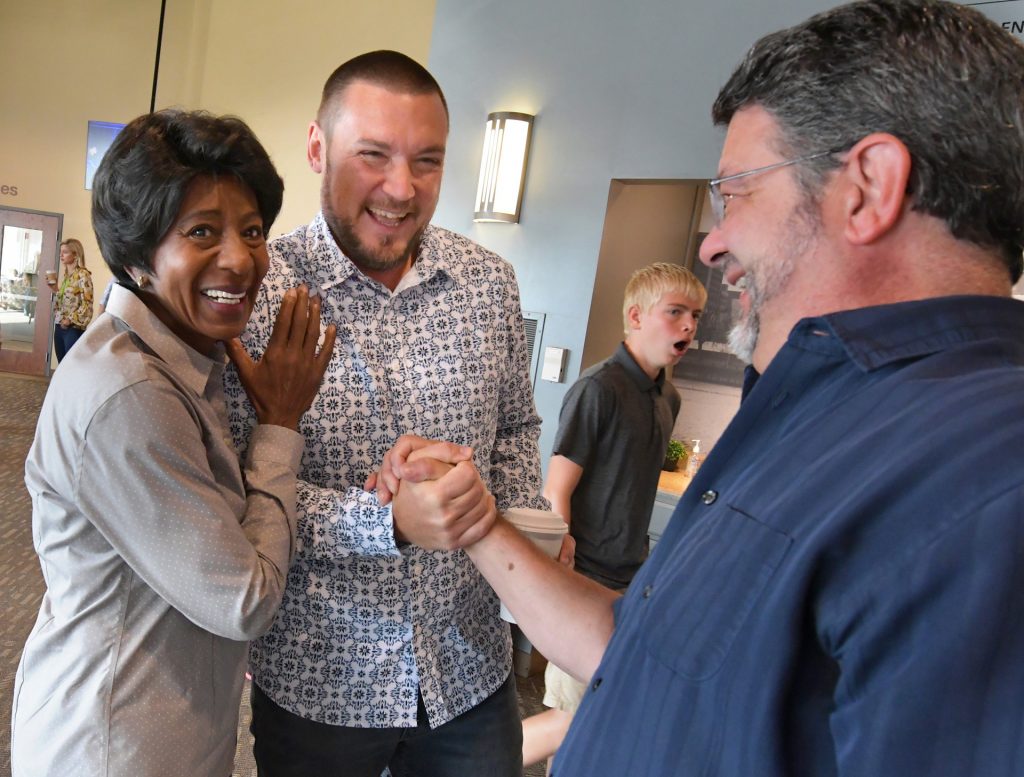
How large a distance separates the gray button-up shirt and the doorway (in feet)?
39.3

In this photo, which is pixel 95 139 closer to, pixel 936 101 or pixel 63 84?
pixel 63 84

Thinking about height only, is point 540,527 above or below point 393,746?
above

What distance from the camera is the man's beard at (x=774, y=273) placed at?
0.92 meters

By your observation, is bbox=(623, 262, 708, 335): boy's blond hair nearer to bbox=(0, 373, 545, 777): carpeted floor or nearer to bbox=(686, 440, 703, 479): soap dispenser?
bbox=(686, 440, 703, 479): soap dispenser

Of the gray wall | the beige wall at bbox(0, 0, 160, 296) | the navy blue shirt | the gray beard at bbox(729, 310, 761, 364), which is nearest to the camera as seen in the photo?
the navy blue shirt

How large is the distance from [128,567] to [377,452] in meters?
0.52

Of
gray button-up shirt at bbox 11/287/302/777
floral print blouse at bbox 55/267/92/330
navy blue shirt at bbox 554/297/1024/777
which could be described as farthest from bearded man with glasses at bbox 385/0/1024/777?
floral print blouse at bbox 55/267/92/330

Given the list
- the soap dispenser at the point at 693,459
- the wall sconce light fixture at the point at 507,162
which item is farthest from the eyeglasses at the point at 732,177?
the soap dispenser at the point at 693,459

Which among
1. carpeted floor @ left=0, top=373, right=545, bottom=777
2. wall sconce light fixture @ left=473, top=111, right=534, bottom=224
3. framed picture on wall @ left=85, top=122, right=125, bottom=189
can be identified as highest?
framed picture on wall @ left=85, top=122, right=125, bottom=189

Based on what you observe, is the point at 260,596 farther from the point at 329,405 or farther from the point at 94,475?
the point at 329,405

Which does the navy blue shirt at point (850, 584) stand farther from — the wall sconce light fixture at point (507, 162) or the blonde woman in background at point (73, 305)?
the blonde woman in background at point (73, 305)

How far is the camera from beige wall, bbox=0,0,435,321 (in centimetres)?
963

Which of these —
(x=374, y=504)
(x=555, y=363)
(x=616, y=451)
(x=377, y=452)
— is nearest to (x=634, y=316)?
(x=616, y=451)

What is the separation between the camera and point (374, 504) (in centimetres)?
141
